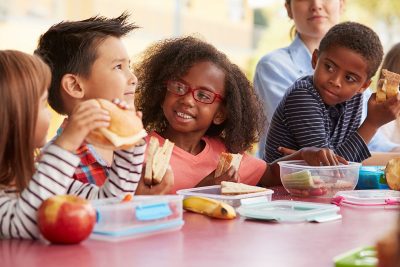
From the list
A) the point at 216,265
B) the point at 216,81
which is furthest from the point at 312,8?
the point at 216,265

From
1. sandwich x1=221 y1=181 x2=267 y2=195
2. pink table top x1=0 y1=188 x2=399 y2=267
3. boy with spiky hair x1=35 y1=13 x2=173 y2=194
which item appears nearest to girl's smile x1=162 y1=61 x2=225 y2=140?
boy with spiky hair x1=35 y1=13 x2=173 y2=194

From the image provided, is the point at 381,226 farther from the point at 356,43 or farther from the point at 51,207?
the point at 356,43

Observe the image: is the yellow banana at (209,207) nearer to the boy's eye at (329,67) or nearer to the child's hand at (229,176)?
the child's hand at (229,176)

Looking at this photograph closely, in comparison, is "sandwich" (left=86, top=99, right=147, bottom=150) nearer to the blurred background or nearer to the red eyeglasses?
the red eyeglasses

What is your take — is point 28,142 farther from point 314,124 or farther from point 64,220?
point 314,124

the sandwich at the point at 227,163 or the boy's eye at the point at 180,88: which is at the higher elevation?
the boy's eye at the point at 180,88

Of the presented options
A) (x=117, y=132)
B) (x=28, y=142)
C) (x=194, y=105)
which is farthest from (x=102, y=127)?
(x=194, y=105)

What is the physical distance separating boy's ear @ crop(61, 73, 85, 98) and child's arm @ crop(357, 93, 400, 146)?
1.12 meters

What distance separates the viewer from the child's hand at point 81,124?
165 centimetres

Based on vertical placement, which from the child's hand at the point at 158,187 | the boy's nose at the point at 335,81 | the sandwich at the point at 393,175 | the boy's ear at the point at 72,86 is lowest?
the child's hand at the point at 158,187

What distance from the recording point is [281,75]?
12.0ft

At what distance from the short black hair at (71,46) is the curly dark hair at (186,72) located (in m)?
0.28

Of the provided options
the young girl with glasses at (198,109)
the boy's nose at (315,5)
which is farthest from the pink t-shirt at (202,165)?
the boy's nose at (315,5)

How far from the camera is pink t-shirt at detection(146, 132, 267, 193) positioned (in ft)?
8.59
